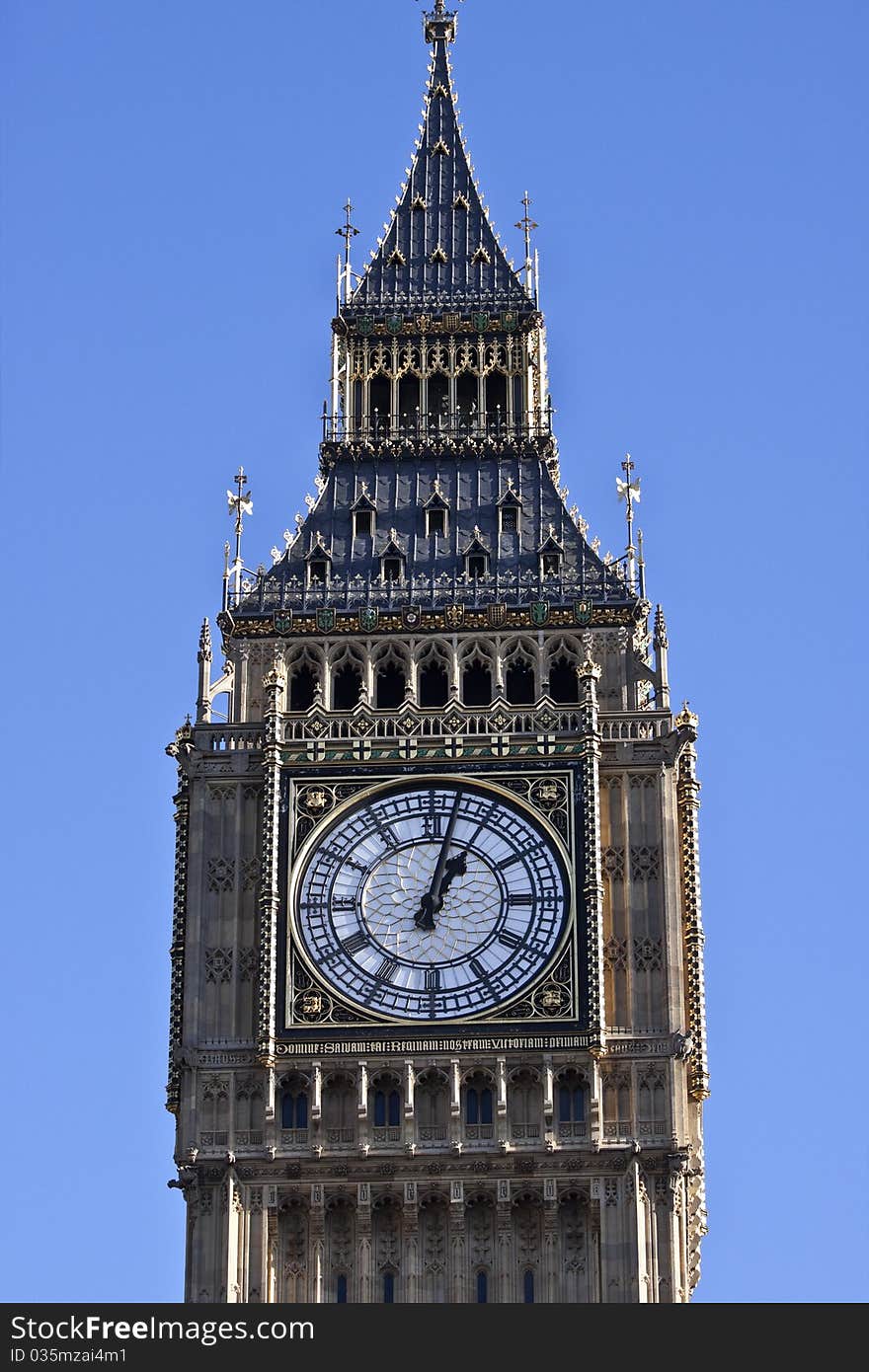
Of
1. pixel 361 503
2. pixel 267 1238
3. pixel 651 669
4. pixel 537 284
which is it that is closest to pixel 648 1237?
pixel 267 1238

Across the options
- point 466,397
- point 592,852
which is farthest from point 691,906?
point 466,397

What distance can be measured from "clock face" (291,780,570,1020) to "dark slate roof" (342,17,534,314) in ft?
33.0

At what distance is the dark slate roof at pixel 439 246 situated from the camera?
209 feet

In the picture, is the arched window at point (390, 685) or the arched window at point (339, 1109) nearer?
the arched window at point (339, 1109)

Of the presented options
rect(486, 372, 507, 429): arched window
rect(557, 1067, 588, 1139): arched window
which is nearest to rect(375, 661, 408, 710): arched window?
rect(486, 372, 507, 429): arched window

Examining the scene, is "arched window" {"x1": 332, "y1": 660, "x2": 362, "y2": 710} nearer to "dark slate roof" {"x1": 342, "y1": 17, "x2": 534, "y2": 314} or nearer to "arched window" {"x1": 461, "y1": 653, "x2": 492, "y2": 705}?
"arched window" {"x1": 461, "y1": 653, "x2": 492, "y2": 705}

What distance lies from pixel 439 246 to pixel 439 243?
0.14 m

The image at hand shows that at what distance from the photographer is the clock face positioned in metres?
55.1

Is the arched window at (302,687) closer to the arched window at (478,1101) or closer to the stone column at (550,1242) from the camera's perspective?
the arched window at (478,1101)

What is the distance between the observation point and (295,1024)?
5484 centimetres

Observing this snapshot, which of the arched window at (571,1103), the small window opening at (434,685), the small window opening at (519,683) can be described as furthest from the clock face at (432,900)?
the small window opening at (519,683)

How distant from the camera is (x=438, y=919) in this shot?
55.5 metres

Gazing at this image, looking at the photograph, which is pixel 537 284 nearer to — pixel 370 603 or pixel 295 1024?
pixel 370 603

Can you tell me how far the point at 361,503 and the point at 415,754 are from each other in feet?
18.1
